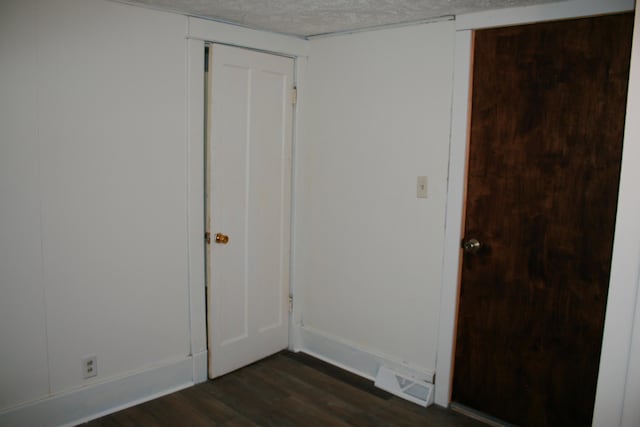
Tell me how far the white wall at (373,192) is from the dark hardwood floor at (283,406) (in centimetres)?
25

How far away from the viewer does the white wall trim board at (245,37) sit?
2.71 meters

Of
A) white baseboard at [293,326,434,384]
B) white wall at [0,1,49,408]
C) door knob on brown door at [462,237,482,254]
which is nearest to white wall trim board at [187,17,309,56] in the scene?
white wall at [0,1,49,408]

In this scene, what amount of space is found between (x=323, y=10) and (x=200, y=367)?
2.18 metres

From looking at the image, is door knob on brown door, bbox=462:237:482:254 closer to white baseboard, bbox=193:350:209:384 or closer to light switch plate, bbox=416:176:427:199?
light switch plate, bbox=416:176:427:199

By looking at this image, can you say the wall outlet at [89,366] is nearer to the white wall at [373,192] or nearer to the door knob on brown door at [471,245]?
the white wall at [373,192]

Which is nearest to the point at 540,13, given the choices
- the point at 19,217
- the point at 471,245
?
the point at 471,245

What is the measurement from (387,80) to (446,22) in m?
0.46

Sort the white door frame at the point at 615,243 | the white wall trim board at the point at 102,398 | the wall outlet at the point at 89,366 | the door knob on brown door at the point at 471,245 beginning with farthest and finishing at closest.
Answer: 1. the door knob on brown door at the point at 471,245
2. the wall outlet at the point at 89,366
3. the white wall trim board at the point at 102,398
4. the white door frame at the point at 615,243

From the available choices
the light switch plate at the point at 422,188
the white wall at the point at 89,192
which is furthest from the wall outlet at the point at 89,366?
the light switch plate at the point at 422,188

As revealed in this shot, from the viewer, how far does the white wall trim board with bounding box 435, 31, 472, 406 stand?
8.38 ft

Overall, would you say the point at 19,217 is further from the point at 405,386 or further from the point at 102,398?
the point at 405,386

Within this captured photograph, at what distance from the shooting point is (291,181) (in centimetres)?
336

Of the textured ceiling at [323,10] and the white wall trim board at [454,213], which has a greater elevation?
the textured ceiling at [323,10]

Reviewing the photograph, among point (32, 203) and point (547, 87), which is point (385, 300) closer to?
point (547, 87)
